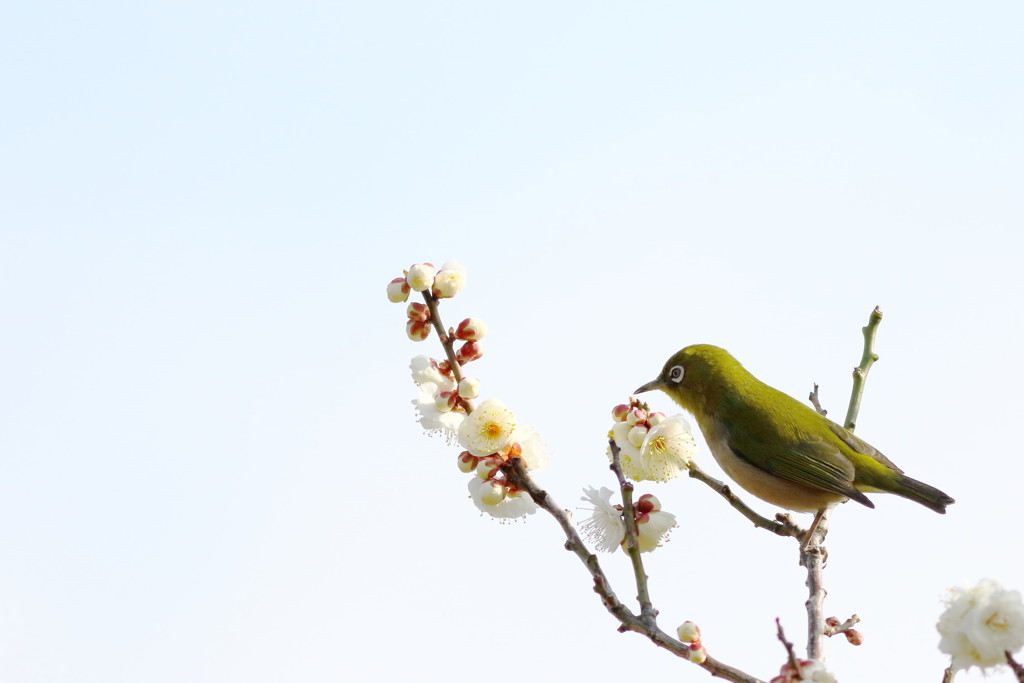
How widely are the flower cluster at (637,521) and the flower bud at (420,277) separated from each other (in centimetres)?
104

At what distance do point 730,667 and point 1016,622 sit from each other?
0.81m

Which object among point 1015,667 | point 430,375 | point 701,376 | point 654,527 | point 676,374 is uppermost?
point 676,374

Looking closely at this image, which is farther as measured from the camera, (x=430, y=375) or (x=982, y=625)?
(x=430, y=375)

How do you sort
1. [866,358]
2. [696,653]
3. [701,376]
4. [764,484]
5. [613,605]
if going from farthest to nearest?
[701,376]
[764,484]
[866,358]
[613,605]
[696,653]

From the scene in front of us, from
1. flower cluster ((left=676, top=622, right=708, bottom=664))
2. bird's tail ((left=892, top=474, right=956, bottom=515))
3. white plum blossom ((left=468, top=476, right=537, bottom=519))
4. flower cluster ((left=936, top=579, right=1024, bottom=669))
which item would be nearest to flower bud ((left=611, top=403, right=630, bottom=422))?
white plum blossom ((left=468, top=476, right=537, bottom=519))

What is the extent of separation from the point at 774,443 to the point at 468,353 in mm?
3825

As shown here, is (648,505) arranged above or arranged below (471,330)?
below

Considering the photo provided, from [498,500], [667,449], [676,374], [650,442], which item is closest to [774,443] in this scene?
[676,374]

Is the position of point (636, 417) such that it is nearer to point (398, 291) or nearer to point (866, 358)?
point (398, 291)

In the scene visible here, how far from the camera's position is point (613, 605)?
123 inches

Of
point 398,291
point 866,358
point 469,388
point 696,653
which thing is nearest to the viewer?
point 696,653

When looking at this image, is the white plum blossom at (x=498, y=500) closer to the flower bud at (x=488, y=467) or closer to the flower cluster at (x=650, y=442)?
the flower bud at (x=488, y=467)

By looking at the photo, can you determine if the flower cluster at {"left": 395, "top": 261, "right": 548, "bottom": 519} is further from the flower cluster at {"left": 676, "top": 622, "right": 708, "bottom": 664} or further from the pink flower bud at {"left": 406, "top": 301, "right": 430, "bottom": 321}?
the flower cluster at {"left": 676, "top": 622, "right": 708, "bottom": 664}

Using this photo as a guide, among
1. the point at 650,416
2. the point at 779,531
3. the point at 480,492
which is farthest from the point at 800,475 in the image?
the point at 480,492
